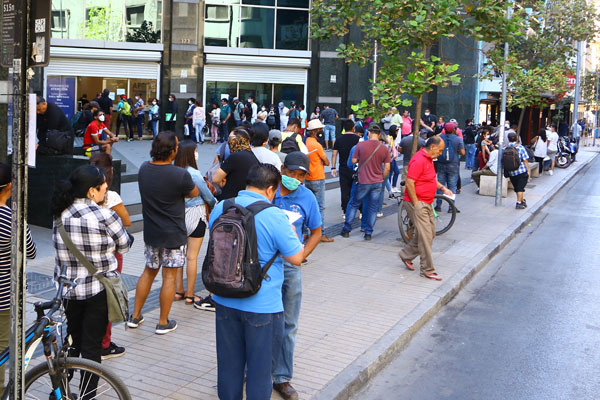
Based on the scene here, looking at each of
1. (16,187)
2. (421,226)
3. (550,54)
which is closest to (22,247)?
(16,187)

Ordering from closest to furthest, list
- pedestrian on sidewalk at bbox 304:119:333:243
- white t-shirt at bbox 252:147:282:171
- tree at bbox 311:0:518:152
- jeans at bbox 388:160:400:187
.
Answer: white t-shirt at bbox 252:147:282:171
tree at bbox 311:0:518:152
pedestrian on sidewalk at bbox 304:119:333:243
jeans at bbox 388:160:400:187

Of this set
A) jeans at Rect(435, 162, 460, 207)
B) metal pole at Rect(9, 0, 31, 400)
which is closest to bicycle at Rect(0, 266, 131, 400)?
metal pole at Rect(9, 0, 31, 400)

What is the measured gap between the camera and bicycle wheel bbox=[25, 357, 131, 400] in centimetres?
412

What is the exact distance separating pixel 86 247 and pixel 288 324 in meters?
1.59

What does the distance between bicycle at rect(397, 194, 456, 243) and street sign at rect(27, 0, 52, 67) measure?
7.18m

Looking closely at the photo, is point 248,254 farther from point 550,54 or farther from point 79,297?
point 550,54

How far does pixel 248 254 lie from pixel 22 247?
130 centimetres

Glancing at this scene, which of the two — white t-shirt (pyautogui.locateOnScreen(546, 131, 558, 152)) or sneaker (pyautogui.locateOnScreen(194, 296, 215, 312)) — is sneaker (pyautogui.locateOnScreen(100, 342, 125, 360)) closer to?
sneaker (pyautogui.locateOnScreen(194, 296, 215, 312))

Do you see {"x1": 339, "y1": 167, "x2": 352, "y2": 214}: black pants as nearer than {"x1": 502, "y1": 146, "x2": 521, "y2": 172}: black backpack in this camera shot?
Yes

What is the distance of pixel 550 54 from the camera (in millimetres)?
22922

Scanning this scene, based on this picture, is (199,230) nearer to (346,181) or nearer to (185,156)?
(185,156)

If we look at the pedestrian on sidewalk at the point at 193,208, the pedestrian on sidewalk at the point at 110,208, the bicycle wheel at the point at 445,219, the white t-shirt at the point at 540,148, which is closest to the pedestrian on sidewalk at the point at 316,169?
the bicycle wheel at the point at 445,219

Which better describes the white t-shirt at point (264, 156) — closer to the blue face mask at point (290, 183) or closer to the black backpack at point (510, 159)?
the blue face mask at point (290, 183)

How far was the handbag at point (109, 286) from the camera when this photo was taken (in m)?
4.68
